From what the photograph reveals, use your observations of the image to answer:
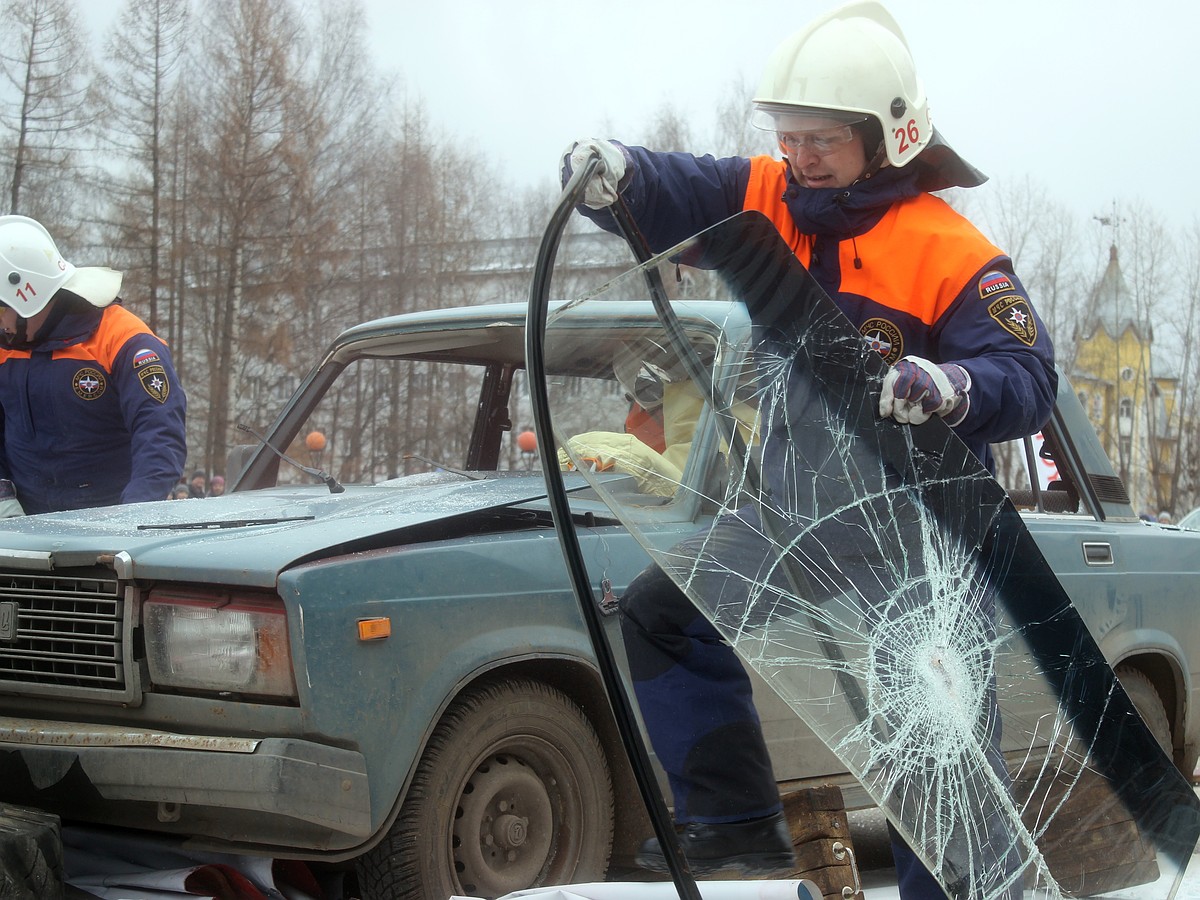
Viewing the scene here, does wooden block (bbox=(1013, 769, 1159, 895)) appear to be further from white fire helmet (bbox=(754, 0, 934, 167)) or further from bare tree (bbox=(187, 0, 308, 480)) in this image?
bare tree (bbox=(187, 0, 308, 480))

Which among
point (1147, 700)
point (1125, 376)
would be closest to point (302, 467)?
point (1147, 700)

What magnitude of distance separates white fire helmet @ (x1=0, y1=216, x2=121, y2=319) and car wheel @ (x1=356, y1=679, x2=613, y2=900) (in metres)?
2.56

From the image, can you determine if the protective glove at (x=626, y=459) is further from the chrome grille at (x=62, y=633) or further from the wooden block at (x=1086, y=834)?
the chrome grille at (x=62, y=633)

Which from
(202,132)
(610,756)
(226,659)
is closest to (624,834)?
(610,756)

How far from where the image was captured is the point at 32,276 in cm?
456

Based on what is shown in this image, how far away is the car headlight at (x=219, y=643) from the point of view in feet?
8.82

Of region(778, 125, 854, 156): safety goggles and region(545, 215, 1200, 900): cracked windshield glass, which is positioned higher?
region(778, 125, 854, 156): safety goggles

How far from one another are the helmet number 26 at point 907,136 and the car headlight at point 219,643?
156 cm

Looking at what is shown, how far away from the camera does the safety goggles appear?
8.26ft

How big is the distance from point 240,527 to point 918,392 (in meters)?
1.72

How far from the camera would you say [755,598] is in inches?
81.4

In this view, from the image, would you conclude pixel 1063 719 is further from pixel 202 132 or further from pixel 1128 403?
pixel 1128 403

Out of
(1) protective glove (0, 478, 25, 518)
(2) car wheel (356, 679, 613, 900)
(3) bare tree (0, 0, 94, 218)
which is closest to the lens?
(2) car wheel (356, 679, 613, 900)

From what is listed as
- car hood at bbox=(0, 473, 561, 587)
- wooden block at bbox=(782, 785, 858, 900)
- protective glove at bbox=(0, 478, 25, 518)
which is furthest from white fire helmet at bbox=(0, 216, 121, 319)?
wooden block at bbox=(782, 785, 858, 900)
